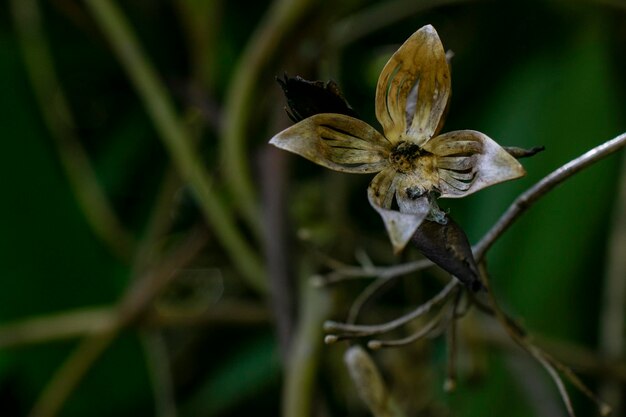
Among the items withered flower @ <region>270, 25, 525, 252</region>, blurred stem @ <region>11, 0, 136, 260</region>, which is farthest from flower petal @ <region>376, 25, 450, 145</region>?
blurred stem @ <region>11, 0, 136, 260</region>

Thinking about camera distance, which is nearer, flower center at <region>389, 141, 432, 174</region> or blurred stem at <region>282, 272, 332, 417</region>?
flower center at <region>389, 141, 432, 174</region>

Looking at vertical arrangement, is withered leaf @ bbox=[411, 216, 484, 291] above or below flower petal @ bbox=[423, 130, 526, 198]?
below

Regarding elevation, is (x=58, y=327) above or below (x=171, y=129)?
below

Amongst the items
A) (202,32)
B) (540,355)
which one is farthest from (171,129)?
(540,355)

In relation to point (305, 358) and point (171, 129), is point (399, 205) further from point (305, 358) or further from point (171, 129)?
point (171, 129)

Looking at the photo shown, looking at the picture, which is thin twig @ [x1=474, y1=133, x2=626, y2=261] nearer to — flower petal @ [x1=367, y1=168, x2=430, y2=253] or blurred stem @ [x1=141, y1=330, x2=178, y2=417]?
flower petal @ [x1=367, y1=168, x2=430, y2=253]

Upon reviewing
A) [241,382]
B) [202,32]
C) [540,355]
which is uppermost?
[202,32]

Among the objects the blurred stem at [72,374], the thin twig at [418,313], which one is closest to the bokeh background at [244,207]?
the blurred stem at [72,374]

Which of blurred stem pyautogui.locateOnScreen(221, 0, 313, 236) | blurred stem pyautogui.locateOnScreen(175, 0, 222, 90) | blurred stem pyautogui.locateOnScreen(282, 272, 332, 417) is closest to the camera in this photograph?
blurred stem pyautogui.locateOnScreen(282, 272, 332, 417)
